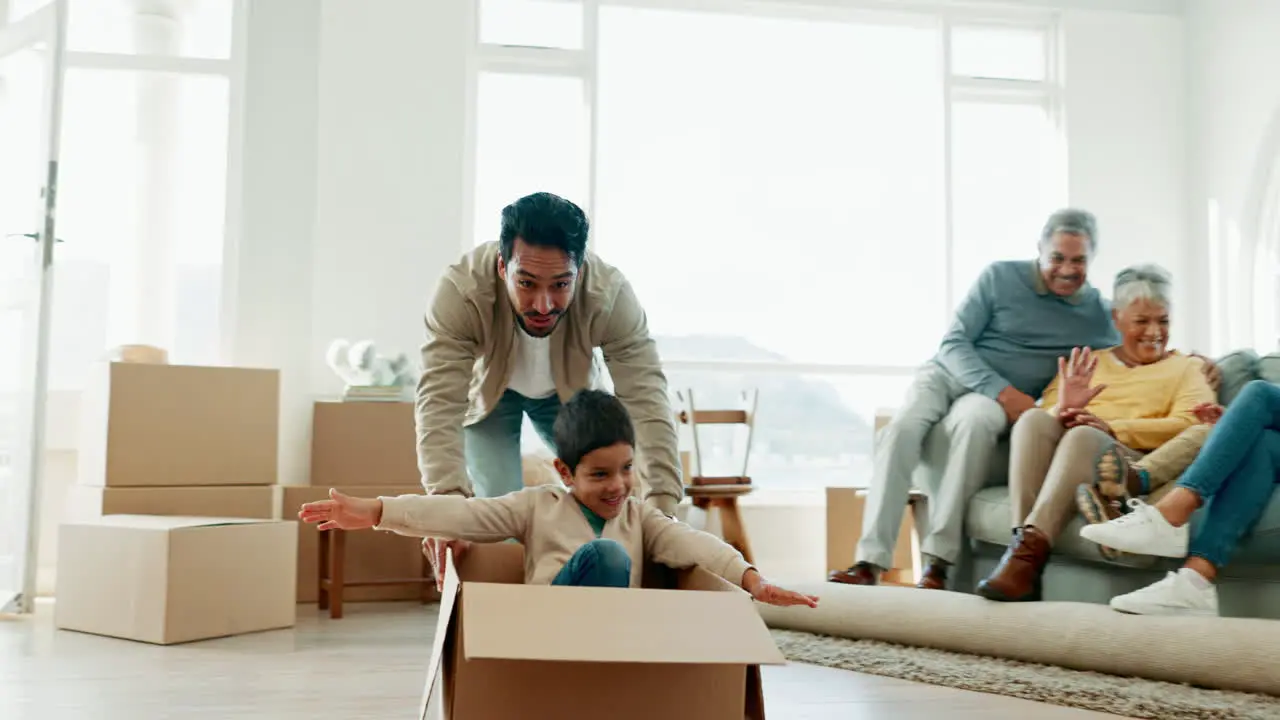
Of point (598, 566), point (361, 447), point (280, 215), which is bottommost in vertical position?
A: point (598, 566)

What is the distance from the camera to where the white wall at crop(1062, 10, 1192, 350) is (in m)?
5.75

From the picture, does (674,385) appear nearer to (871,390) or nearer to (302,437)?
(871,390)

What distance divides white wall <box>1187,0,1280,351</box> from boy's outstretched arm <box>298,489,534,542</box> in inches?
184

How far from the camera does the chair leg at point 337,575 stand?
374cm

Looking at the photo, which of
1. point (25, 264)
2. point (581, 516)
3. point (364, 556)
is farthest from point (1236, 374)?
point (25, 264)

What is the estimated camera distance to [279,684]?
2.49 meters

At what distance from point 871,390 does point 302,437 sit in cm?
273

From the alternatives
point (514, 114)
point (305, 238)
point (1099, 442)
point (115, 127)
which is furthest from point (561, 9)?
point (1099, 442)

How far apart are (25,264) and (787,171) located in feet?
11.1

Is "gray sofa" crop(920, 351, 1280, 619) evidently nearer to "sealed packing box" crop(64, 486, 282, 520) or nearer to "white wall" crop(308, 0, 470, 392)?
"sealed packing box" crop(64, 486, 282, 520)

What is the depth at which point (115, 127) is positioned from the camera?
470cm

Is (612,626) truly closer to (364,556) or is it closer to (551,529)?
(551,529)

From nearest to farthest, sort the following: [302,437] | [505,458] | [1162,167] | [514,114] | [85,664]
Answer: [505,458] → [85,664] → [302,437] → [514,114] → [1162,167]

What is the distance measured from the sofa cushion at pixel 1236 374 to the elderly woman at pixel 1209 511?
459mm
